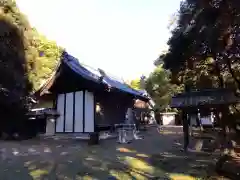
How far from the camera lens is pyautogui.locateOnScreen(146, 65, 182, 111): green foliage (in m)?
35.7

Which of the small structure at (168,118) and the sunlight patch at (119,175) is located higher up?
the small structure at (168,118)

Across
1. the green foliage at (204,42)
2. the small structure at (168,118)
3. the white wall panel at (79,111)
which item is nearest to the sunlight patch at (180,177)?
the green foliage at (204,42)

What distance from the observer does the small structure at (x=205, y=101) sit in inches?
448

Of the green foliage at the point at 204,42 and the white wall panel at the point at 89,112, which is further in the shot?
the white wall panel at the point at 89,112

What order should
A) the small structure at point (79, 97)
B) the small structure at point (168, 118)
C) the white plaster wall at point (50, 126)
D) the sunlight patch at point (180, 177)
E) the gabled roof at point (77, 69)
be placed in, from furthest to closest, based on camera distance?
the small structure at point (168, 118) → the white plaster wall at point (50, 126) → the small structure at point (79, 97) → the gabled roof at point (77, 69) → the sunlight patch at point (180, 177)

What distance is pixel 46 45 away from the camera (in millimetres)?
31031

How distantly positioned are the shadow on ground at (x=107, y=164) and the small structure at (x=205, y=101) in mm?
2205

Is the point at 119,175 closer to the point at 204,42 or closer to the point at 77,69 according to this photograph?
the point at 204,42

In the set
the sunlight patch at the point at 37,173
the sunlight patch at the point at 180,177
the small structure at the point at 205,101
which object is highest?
the small structure at the point at 205,101

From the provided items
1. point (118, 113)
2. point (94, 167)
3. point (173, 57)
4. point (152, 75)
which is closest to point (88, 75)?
point (118, 113)

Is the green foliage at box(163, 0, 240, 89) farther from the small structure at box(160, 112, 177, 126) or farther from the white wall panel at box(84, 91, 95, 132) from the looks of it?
the small structure at box(160, 112, 177, 126)

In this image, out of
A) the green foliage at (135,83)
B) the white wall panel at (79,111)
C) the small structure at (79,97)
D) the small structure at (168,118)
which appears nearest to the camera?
the small structure at (79,97)

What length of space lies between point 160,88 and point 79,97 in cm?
2048

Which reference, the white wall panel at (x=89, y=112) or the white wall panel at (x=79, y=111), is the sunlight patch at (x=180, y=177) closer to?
the white wall panel at (x=89, y=112)
